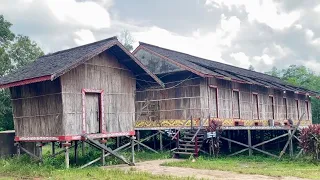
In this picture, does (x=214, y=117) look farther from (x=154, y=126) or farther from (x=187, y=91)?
(x=154, y=126)

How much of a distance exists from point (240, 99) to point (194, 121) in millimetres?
5493

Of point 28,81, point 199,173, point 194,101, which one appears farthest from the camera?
point 194,101

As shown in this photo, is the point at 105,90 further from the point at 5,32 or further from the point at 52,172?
the point at 5,32

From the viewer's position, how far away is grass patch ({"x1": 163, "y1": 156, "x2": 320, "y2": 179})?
13.3m

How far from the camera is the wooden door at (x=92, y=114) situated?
1505 cm

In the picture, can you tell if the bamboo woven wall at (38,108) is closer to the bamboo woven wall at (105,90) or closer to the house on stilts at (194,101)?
the bamboo woven wall at (105,90)

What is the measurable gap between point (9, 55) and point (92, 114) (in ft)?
55.9

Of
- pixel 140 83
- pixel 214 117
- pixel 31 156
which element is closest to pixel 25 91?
pixel 31 156

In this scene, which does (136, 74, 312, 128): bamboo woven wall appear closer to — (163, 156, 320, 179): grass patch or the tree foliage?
(163, 156, 320, 179): grass patch

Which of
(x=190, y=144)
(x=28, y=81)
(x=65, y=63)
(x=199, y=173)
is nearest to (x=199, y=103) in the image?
(x=190, y=144)

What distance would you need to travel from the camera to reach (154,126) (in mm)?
23688

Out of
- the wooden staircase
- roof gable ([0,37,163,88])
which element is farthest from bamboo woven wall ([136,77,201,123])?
roof gable ([0,37,163,88])

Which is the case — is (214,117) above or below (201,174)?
above

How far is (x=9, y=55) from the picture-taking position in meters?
29.2
